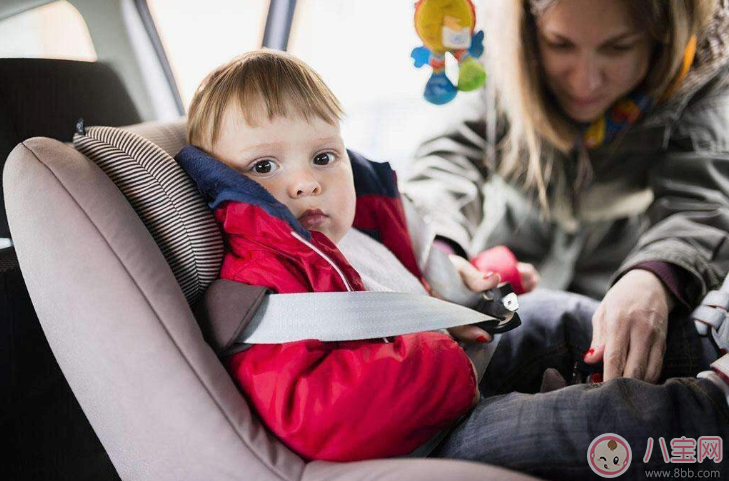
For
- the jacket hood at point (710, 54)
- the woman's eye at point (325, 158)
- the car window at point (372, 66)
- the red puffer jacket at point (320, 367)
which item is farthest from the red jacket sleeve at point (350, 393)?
the jacket hood at point (710, 54)

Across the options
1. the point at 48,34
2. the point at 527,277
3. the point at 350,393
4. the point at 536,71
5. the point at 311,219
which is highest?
the point at 48,34

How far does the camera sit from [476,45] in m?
0.95

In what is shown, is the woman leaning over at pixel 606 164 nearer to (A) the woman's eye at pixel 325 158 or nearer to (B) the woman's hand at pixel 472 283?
(B) the woman's hand at pixel 472 283

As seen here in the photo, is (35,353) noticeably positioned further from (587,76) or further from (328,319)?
(587,76)

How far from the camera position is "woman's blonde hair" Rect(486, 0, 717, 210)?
3.25 ft

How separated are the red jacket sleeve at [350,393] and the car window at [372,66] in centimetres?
34

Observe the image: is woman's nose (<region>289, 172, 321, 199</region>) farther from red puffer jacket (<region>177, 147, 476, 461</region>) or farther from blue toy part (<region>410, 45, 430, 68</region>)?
blue toy part (<region>410, 45, 430, 68</region>)

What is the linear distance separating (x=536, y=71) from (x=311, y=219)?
0.58 m

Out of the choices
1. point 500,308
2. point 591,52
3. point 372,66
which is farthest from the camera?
point 372,66

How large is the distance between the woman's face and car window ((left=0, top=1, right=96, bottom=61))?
28.0 inches

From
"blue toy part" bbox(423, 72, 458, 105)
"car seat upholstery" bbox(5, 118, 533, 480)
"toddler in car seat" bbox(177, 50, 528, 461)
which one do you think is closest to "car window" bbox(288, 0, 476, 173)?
"blue toy part" bbox(423, 72, 458, 105)

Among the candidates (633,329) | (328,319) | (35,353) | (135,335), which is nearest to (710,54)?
(633,329)

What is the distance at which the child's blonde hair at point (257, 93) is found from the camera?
731 mm

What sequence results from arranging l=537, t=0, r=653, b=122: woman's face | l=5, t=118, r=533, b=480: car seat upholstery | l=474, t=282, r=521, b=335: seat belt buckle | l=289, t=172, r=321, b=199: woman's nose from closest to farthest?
l=5, t=118, r=533, b=480: car seat upholstery < l=289, t=172, r=321, b=199: woman's nose < l=474, t=282, r=521, b=335: seat belt buckle < l=537, t=0, r=653, b=122: woman's face
